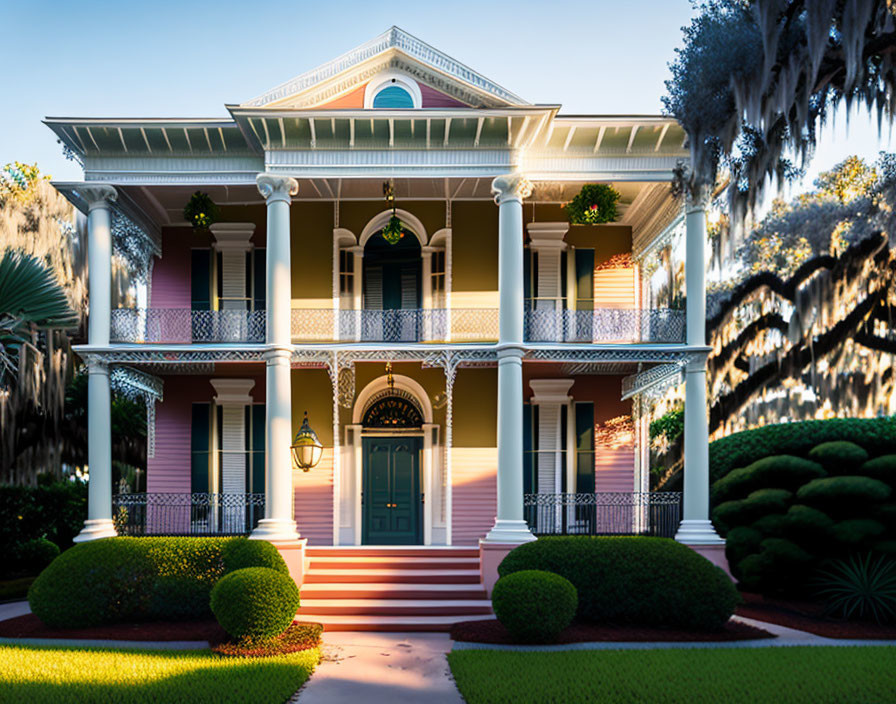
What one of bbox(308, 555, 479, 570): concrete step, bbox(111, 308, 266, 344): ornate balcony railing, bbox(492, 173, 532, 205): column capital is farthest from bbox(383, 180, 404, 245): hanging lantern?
bbox(308, 555, 479, 570): concrete step

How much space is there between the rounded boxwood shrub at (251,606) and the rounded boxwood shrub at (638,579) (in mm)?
3286

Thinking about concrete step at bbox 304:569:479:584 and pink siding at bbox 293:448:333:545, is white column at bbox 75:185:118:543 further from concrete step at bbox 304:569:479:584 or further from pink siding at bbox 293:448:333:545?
concrete step at bbox 304:569:479:584

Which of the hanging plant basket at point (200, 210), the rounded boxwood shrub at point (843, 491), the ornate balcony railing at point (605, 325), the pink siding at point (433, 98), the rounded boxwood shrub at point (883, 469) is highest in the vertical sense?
the pink siding at point (433, 98)

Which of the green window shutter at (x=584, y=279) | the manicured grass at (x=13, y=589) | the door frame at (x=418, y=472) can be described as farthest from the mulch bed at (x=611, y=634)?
the manicured grass at (x=13, y=589)

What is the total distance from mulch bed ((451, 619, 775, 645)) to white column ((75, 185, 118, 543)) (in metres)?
6.89

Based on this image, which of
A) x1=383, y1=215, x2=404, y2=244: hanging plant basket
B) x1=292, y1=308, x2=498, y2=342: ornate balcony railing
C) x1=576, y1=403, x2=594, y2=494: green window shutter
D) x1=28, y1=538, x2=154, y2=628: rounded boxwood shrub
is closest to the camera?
x1=28, y1=538, x2=154, y2=628: rounded boxwood shrub

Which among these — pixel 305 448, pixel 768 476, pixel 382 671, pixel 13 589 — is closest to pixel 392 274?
pixel 305 448

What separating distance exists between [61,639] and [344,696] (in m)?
4.86

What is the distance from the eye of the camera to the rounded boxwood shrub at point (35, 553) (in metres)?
17.3

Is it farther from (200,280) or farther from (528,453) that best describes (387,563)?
(200,280)

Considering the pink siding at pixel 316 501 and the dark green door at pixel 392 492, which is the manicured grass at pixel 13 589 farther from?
the dark green door at pixel 392 492

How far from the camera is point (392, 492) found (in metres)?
16.7

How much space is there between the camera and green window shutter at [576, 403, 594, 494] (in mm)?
16766

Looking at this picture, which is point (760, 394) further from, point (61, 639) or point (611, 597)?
point (61, 639)
